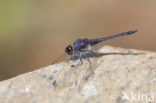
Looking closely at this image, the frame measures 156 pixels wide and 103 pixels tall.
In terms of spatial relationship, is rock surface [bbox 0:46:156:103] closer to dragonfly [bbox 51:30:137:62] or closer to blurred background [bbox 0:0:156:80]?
dragonfly [bbox 51:30:137:62]

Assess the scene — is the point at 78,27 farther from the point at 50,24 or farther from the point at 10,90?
the point at 10,90

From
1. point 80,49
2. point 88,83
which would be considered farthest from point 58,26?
point 88,83

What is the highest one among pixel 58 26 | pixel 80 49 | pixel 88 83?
pixel 58 26

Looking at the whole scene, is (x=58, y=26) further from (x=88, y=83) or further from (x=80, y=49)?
(x=88, y=83)

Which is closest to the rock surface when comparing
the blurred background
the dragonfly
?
the dragonfly

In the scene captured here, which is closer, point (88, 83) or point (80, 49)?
point (88, 83)
